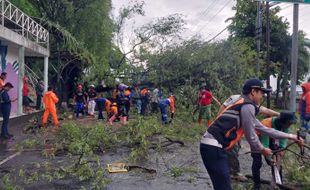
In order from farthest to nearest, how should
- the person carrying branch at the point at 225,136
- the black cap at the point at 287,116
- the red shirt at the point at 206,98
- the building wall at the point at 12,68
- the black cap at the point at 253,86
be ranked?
the building wall at the point at 12,68 → the red shirt at the point at 206,98 → the black cap at the point at 287,116 → the black cap at the point at 253,86 → the person carrying branch at the point at 225,136

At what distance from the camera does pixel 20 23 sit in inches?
703

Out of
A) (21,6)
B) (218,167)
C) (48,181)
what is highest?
(21,6)

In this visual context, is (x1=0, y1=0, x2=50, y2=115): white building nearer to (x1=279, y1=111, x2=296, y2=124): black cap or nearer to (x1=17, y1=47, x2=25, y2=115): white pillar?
(x1=17, y1=47, x2=25, y2=115): white pillar

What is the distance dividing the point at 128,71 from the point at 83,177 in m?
16.1

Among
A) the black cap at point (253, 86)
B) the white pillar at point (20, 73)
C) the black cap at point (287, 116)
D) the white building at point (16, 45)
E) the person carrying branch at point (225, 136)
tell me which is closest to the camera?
the person carrying branch at point (225, 136)

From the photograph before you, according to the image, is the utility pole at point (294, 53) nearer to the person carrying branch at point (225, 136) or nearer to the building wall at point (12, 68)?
the person carrying branch at point (225, 136)

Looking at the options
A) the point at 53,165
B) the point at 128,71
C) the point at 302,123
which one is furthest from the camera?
the point at 128,71

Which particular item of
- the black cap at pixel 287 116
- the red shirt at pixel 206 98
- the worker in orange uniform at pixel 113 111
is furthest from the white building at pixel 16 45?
the black cap at pixel 287 116

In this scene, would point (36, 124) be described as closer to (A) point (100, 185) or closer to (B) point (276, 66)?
(A) point (100, 185)

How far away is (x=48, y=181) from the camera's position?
6691 mm

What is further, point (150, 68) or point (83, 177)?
point (150, 68)

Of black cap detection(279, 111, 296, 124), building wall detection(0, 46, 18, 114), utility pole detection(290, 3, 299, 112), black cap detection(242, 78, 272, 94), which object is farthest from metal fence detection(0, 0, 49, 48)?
black cap detection(242, 78, 272, 94)

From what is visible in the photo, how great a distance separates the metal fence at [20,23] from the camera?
15.6 m

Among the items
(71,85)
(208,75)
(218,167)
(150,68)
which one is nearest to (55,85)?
(71,85)
